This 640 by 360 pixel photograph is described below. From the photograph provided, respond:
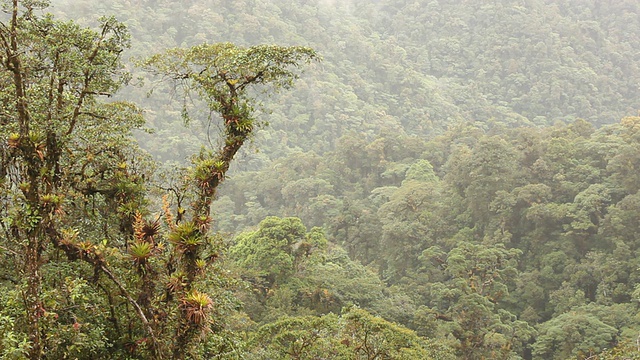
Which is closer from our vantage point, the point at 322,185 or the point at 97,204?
the point at 97,204

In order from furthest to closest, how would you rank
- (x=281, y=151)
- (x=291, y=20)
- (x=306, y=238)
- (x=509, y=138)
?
1. (x=291, y=20)
2. (x=281, y=151)
3. (x=509, y=138)
4. (x=306, y=238)

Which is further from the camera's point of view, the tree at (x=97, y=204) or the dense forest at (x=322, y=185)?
the dense forest at (x=322, y=185)

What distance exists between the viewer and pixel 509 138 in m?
28.5

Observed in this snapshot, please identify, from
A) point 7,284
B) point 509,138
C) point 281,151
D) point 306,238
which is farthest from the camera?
point 281,151

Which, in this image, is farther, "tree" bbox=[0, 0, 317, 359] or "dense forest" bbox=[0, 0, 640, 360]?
"dense forest" bbox=[0, 0, 640, 360]

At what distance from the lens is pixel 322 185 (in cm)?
3089

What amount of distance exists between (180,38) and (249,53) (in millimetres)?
42991

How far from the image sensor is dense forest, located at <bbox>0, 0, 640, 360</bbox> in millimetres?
6371

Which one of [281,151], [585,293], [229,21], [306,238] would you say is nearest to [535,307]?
[585,293]

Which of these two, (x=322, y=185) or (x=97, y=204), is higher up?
(x=322, y=185)

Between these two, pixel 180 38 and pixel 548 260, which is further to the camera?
pixel 180 38

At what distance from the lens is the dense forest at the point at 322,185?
20.9 feet

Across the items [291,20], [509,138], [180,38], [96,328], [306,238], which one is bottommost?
[96,328]

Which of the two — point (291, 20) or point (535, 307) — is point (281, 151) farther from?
point (535, 307)
